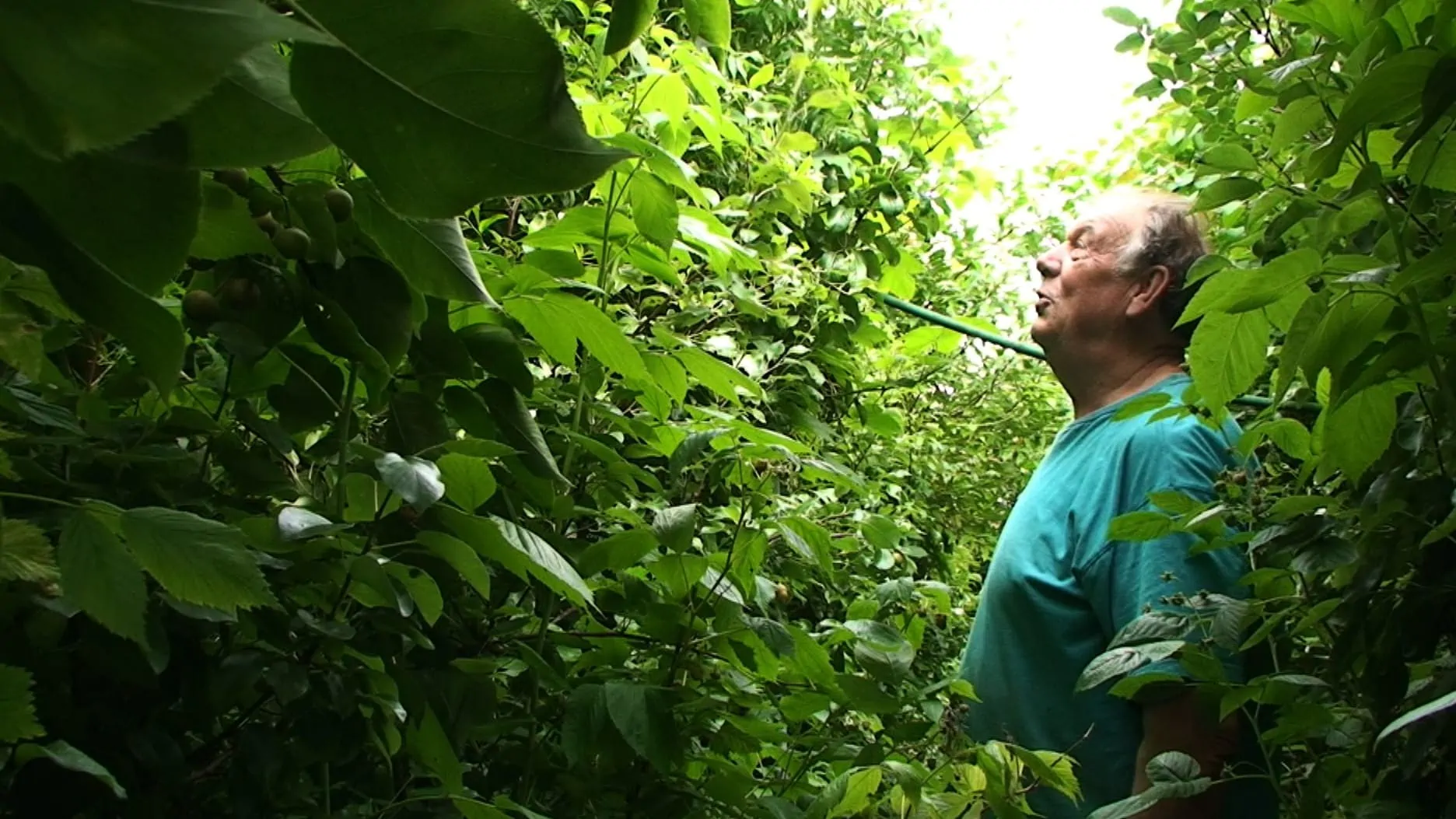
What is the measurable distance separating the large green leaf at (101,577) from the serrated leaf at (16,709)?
4 cm

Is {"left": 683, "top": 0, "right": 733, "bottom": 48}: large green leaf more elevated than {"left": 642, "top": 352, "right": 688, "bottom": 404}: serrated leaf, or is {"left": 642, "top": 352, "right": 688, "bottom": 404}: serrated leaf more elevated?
{"left": 683, "top": 0, "right": 733, "bottom": 48}: large green leaf

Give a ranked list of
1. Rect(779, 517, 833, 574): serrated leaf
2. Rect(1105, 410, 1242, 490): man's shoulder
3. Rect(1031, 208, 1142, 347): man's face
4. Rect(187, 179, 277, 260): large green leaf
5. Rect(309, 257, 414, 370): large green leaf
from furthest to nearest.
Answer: Rect(1031, 208, 1142, 347): man's face, Rect(1105, 410, 1242, 490): man's shoulder, Rect(779, 517, 833, 574): serrated leaf, Rect(309, 257, 414, 370): large green leaf, Rect(187, 179, 277, 260): large green leaf

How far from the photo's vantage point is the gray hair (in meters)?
2.05

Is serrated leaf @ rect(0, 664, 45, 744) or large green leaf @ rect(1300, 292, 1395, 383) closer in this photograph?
serrated leaf @ rect(0, 664, 45, 744)

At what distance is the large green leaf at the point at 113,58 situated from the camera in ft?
0.57

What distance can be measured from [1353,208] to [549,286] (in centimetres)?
70

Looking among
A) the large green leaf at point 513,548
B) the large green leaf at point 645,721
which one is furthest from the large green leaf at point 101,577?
the large green leaf at point 645,721

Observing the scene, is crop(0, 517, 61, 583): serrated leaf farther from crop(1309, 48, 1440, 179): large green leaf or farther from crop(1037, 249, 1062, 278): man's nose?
crop(1037, 249, 1062, 278): man's nose

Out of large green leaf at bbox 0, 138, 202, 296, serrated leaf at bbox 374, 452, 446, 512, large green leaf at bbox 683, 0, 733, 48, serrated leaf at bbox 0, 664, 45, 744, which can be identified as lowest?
serrated leaf at bbox 0, 664, 45, 744

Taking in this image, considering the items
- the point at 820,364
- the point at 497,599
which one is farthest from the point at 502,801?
the point at 820,364

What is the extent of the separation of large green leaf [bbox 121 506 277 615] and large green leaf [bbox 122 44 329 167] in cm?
29

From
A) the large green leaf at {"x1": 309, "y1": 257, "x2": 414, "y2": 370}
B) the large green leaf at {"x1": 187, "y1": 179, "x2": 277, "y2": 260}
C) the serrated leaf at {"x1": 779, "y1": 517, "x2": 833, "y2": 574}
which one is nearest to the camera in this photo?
the large green leaf at {"x1": 187, "y1": 179, "x2": 277, "y2": 260}

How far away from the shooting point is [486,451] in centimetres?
77

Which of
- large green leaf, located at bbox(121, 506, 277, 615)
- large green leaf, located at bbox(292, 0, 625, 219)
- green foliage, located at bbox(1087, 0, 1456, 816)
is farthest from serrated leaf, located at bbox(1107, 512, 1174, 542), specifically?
large green leaf, located at bbox(292, 0, 625, 219)
